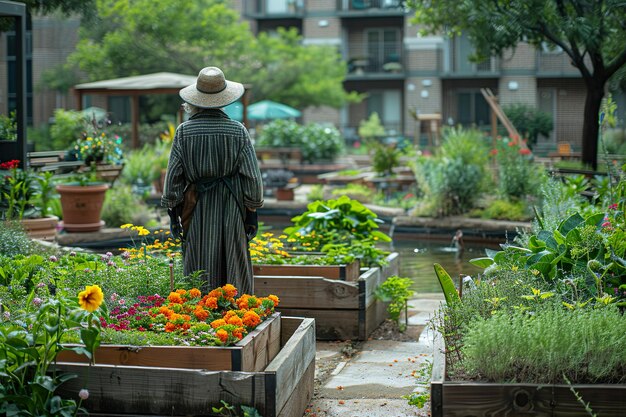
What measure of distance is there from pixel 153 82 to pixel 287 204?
14.5 ft

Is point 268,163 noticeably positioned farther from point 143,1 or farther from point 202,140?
point 202,140

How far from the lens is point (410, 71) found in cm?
4272

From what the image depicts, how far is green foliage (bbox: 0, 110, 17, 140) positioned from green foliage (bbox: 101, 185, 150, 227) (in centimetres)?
335

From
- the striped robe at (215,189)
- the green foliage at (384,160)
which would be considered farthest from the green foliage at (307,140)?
the striped robe at (215,189)

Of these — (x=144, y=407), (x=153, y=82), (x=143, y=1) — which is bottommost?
(x=144, y=407)

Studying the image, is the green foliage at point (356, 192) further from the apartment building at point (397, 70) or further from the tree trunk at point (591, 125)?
the apartment building at point (397, 70)

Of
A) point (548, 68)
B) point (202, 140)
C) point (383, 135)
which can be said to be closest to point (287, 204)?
point (202, 140)

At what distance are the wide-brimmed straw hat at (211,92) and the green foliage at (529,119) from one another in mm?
28295

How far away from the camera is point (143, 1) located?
3062cm

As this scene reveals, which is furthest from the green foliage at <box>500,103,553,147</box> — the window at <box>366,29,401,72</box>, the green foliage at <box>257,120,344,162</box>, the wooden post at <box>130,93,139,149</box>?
the wooden post at <box>130,93,139,149</box>

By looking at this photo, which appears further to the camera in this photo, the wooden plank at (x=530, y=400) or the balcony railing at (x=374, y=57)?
the balcony railing at (x=374, y=57)

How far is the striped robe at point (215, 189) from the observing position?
6.18 meters

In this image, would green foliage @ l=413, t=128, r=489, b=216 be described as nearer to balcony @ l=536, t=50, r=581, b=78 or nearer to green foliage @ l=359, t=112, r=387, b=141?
green foliage @ l=359, t=112, r=387, b=141

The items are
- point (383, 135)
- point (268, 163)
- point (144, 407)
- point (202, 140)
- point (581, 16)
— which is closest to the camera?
point (144, 407)
